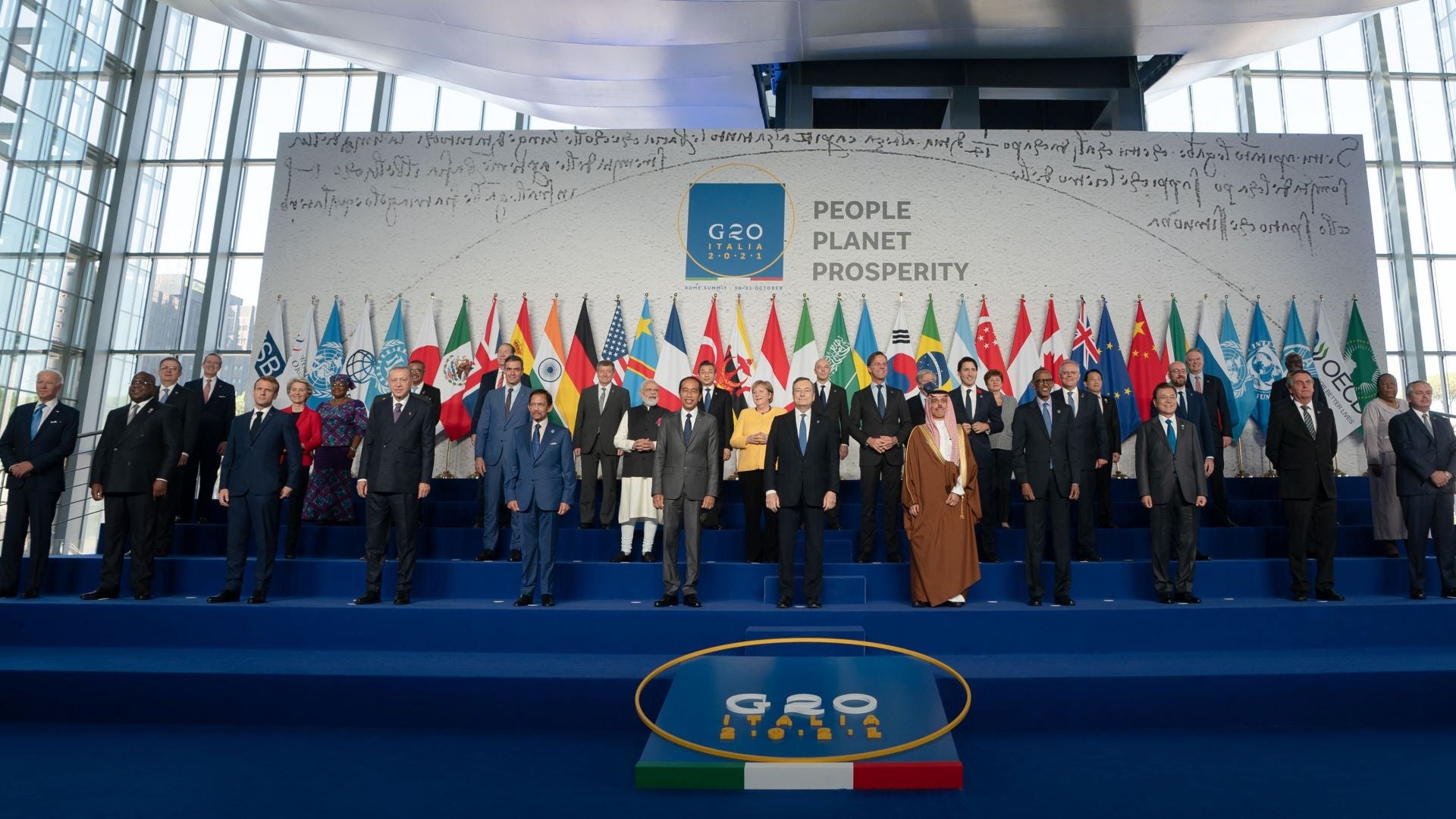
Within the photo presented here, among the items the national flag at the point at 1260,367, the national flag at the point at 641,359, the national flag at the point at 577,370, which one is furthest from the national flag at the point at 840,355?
the national flag at the point at 1260,367

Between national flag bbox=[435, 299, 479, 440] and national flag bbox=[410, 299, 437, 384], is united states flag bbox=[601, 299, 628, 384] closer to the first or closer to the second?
national flag bbox=[435, 299, 479, 440]

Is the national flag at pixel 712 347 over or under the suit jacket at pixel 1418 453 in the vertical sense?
over

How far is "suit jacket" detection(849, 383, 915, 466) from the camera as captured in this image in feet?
19.0

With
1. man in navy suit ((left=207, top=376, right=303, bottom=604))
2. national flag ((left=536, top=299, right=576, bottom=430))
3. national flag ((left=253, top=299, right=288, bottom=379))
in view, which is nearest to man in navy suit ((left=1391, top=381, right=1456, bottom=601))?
national flag ((left=536, top=299, right=576, bottom=430))

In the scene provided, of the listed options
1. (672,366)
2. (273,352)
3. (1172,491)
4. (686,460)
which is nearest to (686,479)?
(686,460)

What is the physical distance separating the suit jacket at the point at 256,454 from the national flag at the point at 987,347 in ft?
19.1

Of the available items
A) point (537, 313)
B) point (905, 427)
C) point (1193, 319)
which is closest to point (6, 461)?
point (537, 313)

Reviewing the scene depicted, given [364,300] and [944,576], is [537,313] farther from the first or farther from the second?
[944,576]

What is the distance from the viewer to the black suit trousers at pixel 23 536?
530cm

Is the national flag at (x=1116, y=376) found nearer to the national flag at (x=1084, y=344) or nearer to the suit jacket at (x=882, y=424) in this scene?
the national flag at (x=1084, y=344)

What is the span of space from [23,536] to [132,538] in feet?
2.50

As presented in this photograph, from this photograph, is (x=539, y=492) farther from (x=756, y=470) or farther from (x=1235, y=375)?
(x=1235, y=375)

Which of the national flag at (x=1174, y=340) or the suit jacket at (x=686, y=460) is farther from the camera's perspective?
the national flag at (x=1174, y=340)

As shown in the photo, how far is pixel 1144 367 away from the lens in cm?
802
